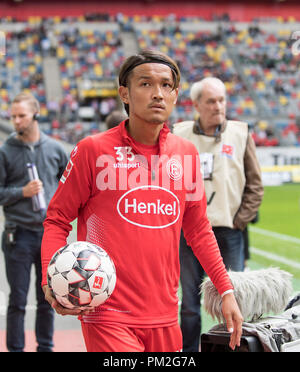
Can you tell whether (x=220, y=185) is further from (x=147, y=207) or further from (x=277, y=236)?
(x=277, y=236)

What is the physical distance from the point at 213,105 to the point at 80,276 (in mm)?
2553

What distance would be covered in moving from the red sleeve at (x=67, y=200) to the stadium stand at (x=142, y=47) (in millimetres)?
23903

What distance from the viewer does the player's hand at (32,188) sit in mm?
4715

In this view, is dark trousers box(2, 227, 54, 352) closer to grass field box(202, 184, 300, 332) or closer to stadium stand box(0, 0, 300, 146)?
grass field box(202, 184, 300, 332)

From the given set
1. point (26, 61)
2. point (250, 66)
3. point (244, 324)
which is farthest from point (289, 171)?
point (244, 324)

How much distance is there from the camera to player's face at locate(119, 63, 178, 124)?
261cm

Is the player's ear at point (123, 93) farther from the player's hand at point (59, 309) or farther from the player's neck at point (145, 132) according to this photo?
the player's hand at point (59, 309)

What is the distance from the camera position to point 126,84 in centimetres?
274

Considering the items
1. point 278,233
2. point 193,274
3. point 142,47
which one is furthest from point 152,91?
point 142,47

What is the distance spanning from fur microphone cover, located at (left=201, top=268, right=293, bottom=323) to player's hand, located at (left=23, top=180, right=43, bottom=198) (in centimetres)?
196

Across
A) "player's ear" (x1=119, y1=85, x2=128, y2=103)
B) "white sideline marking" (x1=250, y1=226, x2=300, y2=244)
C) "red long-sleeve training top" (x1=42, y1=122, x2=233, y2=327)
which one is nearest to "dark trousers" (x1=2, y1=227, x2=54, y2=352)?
"red long-sleeve training top" (x1=42, y1=122, x2=233, y2=327)

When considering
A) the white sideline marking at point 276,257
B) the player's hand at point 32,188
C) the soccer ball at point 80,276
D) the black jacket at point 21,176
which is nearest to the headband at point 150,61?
the soccer ball at point 80,276

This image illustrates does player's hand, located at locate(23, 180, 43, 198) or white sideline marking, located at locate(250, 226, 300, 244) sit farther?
white sideline marking, located at locate(250, 226, 300, 244)

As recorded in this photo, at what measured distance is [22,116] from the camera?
15.9 ft
